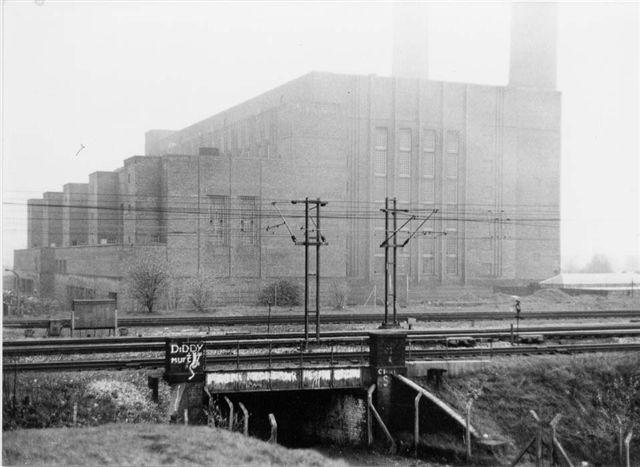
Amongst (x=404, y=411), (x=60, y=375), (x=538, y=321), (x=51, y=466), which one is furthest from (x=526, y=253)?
(x=51, y=466)

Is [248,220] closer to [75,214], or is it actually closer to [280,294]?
[280,294]

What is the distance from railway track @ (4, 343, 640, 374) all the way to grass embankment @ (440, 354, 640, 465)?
29.7 inches

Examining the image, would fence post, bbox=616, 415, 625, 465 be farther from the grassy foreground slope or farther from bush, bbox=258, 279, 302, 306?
bush, bbox=258, 279, 302, 306

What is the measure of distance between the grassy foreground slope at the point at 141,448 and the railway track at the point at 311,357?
3.83 m

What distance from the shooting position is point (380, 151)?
164ft

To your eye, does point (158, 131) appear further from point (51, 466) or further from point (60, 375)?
point (51, 466)

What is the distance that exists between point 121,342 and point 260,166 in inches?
942

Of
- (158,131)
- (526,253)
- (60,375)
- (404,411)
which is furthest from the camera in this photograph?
(158,131)

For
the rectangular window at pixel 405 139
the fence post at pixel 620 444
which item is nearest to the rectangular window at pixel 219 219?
the rectangular window at pixel 405 139

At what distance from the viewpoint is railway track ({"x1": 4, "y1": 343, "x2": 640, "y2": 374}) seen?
1734 cm

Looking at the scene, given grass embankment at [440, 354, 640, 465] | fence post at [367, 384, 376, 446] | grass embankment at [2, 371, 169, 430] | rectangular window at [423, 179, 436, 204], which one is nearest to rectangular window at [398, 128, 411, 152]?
rectangular window at [423, 179, 436, 204]

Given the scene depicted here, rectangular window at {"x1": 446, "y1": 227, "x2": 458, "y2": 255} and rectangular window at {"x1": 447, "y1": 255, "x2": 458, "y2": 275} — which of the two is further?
rectangular window at {"x1": 447, "y1": 255, "x2": 458, "y2": 275}

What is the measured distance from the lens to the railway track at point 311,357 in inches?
683

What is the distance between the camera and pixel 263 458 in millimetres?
12711
